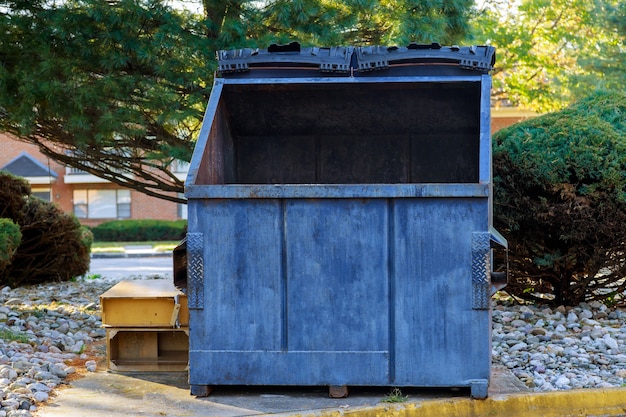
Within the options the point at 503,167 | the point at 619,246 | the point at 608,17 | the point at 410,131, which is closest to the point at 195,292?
the point at 410,131

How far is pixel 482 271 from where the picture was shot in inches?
198

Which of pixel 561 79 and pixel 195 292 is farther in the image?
pixel 561 79

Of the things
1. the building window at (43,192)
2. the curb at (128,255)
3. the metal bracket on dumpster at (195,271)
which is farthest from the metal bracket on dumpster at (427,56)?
the building window at (43,192)

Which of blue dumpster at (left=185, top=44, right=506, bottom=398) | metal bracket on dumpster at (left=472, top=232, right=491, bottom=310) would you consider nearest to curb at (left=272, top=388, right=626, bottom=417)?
blue dumpster at (left=185, top=44, right=506, bottom=398)

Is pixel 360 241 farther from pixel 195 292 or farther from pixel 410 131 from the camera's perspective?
pixel 410 131

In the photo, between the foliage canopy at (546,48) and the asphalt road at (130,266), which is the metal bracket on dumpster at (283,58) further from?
the foliage canopy at (546,48)

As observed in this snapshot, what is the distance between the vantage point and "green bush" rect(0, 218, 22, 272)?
31.3ft

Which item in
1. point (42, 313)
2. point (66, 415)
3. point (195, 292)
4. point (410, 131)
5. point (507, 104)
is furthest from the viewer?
point (507, 104)

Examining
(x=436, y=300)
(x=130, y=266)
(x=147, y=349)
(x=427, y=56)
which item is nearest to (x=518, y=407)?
(x=436, y=300)

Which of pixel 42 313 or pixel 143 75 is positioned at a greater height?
pixel 143 75

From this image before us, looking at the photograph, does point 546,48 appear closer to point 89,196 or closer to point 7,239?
point 7,239

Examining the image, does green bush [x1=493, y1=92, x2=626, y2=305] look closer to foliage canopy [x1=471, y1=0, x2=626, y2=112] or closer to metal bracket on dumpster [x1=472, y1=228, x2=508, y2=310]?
metal bracket on dumpster [x1=472, y1=228, x2=508, y2=310]

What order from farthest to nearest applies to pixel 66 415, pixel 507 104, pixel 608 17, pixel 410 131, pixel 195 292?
pixel 507 104 < pixel 608 17 < pixel 410 131 < pixel 195 292 < pixel 66 415

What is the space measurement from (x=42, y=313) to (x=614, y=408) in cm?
557
